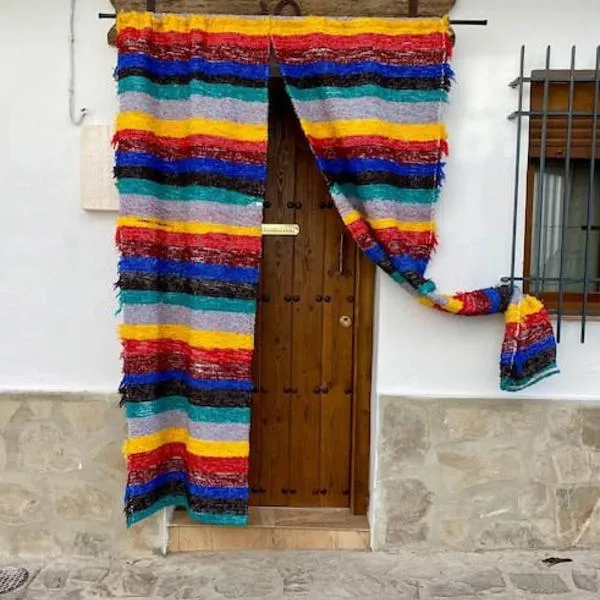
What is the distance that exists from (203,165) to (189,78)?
1.16 ft

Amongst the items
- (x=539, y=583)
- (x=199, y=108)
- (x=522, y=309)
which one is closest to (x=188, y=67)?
(x=199, y=108)

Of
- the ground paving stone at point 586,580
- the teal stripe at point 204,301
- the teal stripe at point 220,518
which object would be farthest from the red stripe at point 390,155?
the ground paving stone at point 586,580

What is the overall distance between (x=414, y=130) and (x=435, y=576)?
182 cm

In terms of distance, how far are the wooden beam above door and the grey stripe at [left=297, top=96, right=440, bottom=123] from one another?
38 centimetres

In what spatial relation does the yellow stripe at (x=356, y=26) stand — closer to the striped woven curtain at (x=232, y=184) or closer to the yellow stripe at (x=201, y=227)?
the striped woven curtain at (x=232, y=184)

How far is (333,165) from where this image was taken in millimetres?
2986

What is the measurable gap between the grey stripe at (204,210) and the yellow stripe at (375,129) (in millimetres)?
377

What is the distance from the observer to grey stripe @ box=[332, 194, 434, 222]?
2.97 m

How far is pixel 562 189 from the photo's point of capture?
Result: 3229mm

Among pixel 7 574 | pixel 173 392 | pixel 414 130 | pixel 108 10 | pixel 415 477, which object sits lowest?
pixel 7 574

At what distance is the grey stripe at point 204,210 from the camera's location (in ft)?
9.66

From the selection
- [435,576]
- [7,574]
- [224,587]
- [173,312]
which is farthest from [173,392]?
[435,576]

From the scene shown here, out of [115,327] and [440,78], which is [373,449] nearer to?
[115,327]

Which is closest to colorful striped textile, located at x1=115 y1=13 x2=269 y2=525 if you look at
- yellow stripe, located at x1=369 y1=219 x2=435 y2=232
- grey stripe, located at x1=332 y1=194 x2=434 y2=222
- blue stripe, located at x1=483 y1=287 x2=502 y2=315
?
grey stripe, located at x1=332 y1=194 x2=434 y2=222
